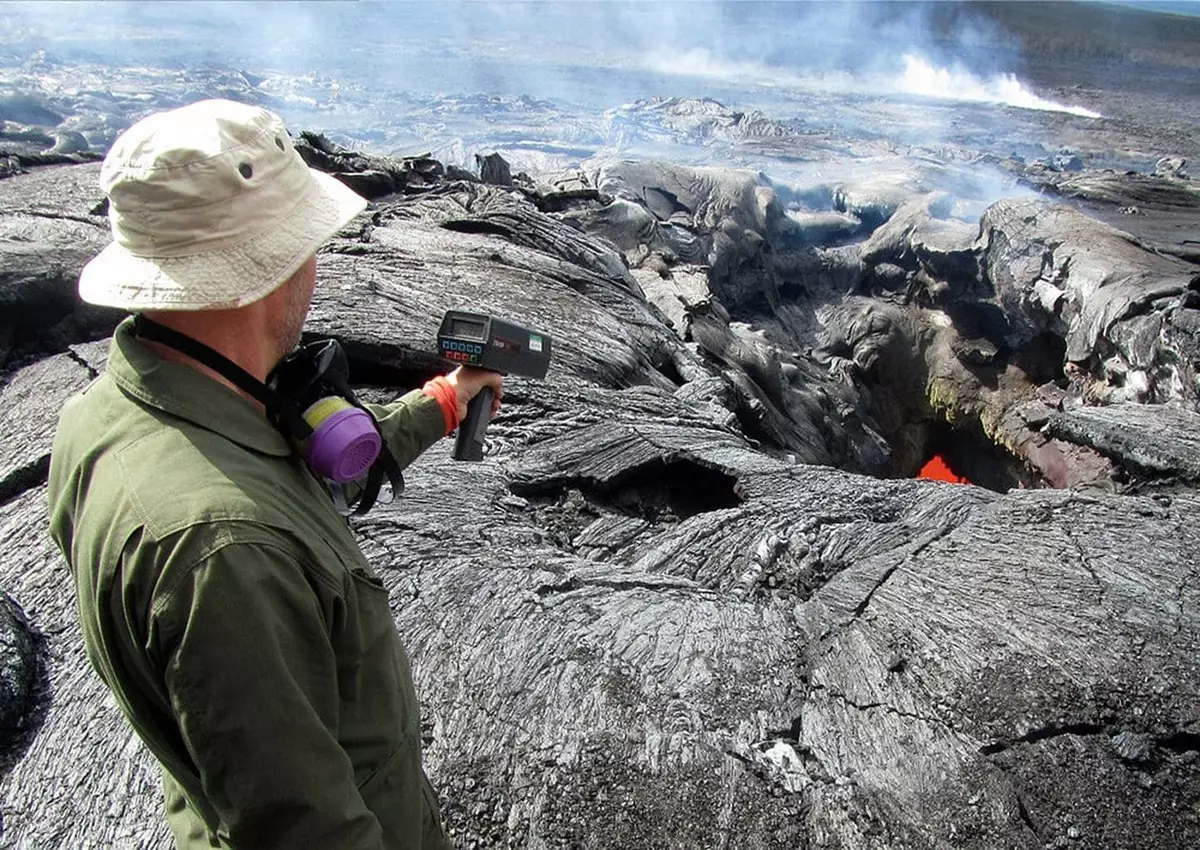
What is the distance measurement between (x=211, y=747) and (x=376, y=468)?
0.96 metres

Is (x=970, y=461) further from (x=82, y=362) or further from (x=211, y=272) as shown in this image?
(x=211, y=272)

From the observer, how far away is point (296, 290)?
2.06 meters

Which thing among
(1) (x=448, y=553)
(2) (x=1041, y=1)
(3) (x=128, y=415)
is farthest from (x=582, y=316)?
(2) (x=1041, y=1)

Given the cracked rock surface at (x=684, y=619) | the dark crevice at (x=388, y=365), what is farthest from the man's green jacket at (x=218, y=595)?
the dark crevice at (x=388, y=365)

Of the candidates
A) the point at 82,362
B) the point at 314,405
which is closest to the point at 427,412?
the point at 314,405

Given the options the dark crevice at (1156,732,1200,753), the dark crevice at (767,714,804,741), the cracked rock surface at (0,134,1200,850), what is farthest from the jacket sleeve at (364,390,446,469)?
the dark crevice at (1156,732,1200,753)

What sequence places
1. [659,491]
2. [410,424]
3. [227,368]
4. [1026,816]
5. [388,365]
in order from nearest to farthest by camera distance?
[227,368] → [410,424] → [1026,816] → [659,491] → [388,365]

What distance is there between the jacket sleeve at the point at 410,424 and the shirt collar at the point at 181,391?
983 millimetres

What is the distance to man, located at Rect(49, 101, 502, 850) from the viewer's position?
1.60 metres

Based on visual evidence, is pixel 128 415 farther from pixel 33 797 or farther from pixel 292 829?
pixel 33 797

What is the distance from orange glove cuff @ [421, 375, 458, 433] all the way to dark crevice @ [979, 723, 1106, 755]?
269 centimetres

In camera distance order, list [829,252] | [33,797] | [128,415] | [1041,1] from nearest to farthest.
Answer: [128,415]
[33,797]
[829,252]
[1041,1]

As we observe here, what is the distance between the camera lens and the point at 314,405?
2.08 m

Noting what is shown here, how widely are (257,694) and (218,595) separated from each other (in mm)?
214
